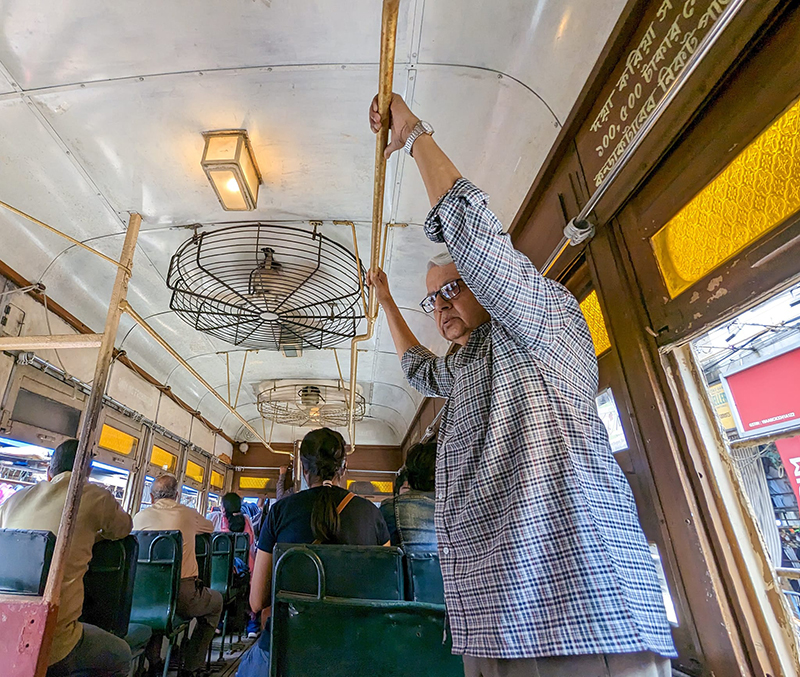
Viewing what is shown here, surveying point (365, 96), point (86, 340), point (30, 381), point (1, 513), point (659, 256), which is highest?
point (365, 96)

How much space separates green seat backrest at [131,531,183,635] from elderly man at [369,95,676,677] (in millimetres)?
2451

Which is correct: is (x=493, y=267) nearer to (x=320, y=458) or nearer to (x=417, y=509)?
(x=417, y=509)

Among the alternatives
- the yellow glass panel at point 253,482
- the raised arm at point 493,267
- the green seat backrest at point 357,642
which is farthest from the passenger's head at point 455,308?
the yellow glass panel at point 253,482

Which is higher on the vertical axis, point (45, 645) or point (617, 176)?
point (617, 176)

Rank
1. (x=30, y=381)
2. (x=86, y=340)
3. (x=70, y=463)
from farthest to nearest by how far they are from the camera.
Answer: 1. (x=30, y=381)
2. (x=70, y=463)
3. (x=86, y=340)

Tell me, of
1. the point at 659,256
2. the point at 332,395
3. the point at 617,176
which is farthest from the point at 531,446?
the point at 332,395

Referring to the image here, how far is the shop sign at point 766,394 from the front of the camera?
956 mm

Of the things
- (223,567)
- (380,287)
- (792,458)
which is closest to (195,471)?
(223,567)

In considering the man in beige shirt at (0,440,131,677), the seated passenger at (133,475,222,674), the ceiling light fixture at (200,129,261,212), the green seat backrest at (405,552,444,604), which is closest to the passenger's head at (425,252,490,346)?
the green seat backrest at (405,552,444,604)

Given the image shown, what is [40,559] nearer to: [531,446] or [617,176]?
[531,446]

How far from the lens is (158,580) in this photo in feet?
8.80

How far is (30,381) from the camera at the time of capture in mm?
3314

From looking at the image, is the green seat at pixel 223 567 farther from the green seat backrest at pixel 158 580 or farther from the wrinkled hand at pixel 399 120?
the wrinkled hand at pixel 399 120

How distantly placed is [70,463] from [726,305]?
2.87 meters
